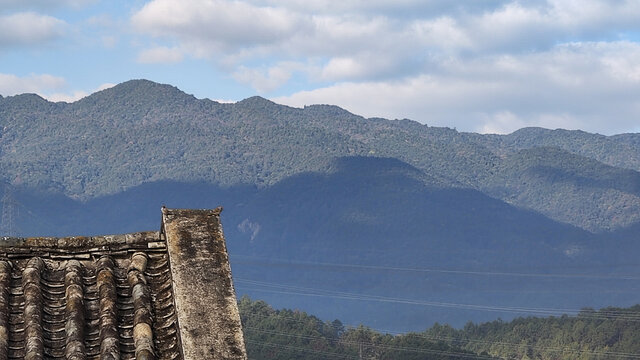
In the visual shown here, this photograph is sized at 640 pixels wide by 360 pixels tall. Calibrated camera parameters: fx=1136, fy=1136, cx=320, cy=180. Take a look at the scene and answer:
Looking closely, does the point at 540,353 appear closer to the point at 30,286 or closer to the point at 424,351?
the point at 424,351

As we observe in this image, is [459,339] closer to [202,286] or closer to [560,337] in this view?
[560,337]

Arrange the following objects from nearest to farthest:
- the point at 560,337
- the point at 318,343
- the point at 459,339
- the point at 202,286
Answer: the point at 202,286
the point at 318,343
the point at 560,337
the point at 459,339

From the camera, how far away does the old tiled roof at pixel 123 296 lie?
278 inches

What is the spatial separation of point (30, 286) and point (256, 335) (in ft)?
427

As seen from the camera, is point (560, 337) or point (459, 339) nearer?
point (560, 337)

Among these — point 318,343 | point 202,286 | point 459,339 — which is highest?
point 459,339

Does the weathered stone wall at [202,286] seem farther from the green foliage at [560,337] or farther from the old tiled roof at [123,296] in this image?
the green foliage at [560,337]

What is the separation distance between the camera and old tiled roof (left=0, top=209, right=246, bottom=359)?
278 inches

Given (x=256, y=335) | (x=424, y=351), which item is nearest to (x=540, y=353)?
(x=424, y=351)

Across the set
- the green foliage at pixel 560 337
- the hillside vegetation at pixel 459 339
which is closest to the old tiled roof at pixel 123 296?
the hillside vegetation at pixel 459 339

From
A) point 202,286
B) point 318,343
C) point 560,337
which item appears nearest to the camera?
point 202,286

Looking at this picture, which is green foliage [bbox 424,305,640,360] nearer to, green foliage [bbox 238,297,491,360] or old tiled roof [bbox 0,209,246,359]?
green foliage [bbox 238,297,491,360]

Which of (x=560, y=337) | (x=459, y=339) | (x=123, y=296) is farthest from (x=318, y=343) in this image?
(x=123, y=296)

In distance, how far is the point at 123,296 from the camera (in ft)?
25.0
